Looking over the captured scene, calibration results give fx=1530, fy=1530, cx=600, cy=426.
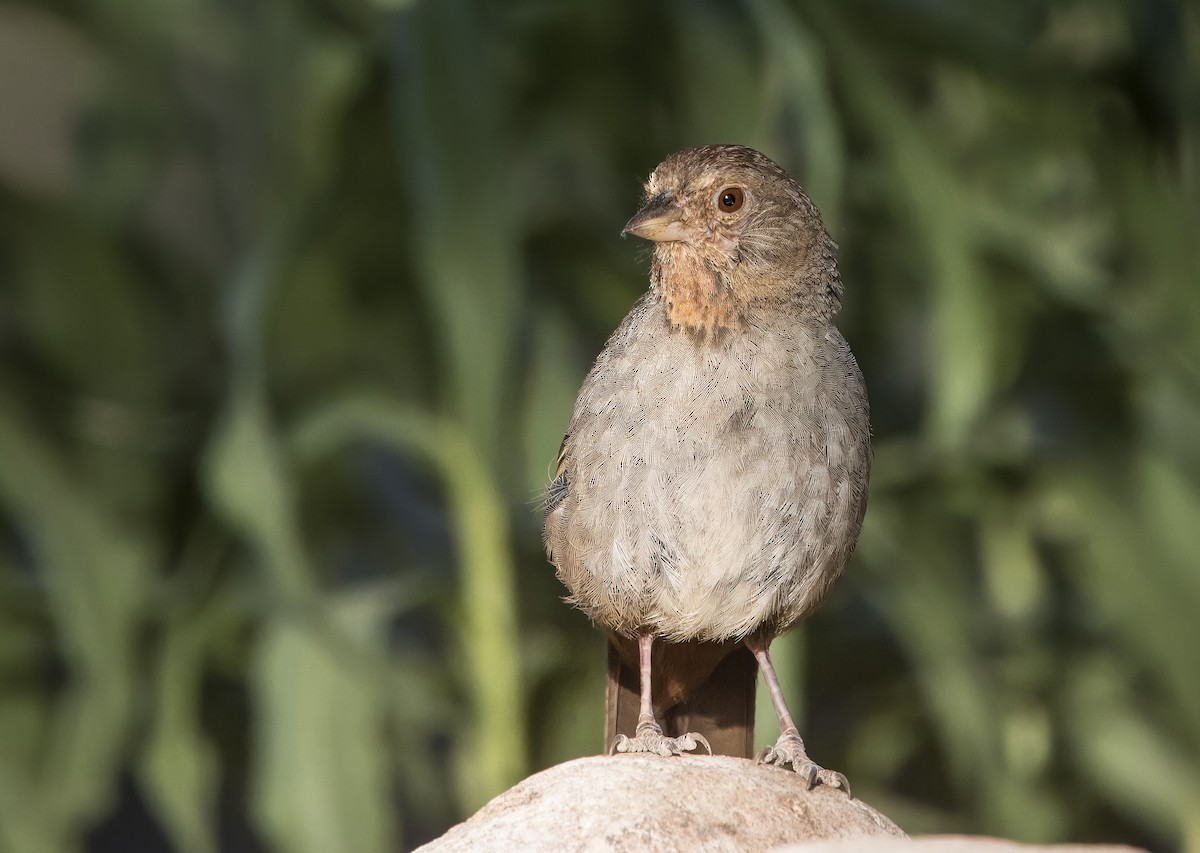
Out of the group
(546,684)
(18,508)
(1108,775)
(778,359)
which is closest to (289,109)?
(18,508)

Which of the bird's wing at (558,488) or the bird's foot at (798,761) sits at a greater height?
the bird's wing at (558,488)

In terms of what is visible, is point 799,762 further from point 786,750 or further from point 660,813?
point 660,813

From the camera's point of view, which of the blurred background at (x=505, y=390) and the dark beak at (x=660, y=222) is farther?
the blurred background at (x=505, y=390)

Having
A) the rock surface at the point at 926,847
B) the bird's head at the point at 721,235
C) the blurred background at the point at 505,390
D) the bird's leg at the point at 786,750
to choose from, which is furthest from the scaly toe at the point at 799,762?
the blurred background at the point at 505,390

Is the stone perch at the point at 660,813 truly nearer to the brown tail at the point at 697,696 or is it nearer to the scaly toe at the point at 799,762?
the scaly toe at the point at 799,762

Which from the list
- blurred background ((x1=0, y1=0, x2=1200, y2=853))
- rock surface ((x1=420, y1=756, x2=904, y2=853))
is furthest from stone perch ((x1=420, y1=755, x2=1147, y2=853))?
blurred background ((x1=0, y1=0, x2=1200, y2=853))

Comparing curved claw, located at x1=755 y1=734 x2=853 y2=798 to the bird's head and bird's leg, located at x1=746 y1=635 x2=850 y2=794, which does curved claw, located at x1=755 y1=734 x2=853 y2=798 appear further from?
the bird's head

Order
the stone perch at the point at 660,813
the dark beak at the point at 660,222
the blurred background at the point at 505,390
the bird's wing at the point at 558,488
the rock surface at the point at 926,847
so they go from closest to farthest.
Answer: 1. the rock surface at the point at 926,847
2. the stone perch at the point at 660,813
3. the dark beak at the point at 660,222
4. the bird's wing at the point at 558,488
5. the blurred background at the point at 505,390

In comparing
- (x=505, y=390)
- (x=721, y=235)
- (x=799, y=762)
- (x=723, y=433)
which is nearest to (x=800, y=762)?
(x=799, y=762)
